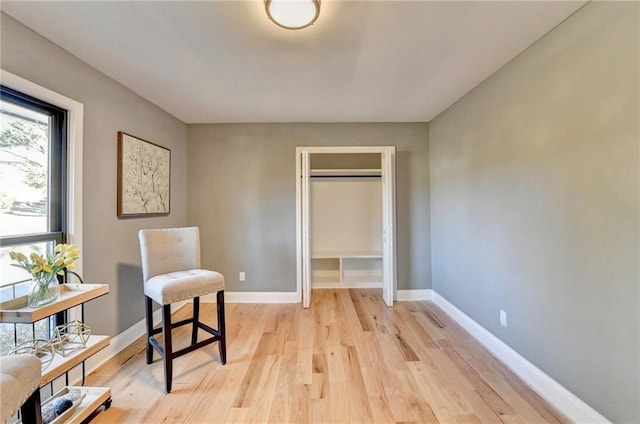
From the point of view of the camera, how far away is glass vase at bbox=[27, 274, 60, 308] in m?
1.36

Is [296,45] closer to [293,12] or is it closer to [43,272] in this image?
[293,12]

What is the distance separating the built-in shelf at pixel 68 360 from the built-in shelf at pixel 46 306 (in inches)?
10.2

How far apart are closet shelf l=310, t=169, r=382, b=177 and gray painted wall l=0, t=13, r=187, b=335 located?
212 centimetres

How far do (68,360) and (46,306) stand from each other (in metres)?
0.32

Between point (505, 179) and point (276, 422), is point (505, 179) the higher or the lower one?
the higher one

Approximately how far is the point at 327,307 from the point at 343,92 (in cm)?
244

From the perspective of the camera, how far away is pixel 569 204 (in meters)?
1.58

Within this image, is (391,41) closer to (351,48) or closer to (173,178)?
(351,48)

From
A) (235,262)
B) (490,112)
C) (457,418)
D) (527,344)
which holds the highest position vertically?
(490,112)

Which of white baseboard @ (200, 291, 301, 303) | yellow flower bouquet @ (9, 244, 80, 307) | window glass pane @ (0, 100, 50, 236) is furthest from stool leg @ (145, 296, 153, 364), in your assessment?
white baseboard @ (200, 291, 301, 303)

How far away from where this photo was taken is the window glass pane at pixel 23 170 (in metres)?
1.57

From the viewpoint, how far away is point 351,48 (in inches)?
73.4

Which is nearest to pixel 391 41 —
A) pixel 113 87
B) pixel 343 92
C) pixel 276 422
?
pixel 343 92

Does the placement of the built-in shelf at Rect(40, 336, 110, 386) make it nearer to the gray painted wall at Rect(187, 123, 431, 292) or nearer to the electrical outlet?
the gray painted wall at Rect(187, 123, 431, 292)
